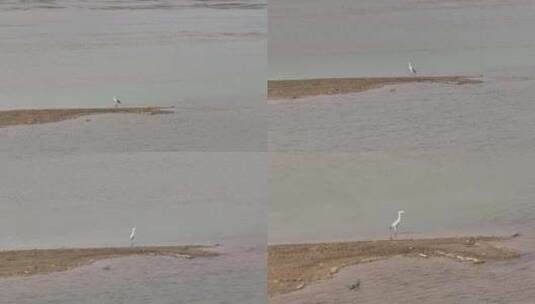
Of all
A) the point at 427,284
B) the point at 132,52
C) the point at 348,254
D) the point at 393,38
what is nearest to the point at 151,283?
the point at 348,254

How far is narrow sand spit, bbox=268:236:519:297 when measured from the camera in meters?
4.42

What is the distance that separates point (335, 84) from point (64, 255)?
73.4 inches

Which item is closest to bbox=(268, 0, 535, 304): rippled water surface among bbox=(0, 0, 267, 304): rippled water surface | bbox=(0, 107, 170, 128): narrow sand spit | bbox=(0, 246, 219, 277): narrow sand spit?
bbox=(0, 0, 267, 304): rippled water surface

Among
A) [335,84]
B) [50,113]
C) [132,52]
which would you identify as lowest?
[50,113]

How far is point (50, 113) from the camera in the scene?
5129 mm

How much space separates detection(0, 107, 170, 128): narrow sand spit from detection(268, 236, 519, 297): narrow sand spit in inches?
46.7

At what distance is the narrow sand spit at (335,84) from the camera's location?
505 centimetres

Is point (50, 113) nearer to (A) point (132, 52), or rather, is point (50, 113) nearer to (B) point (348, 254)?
(A) point (132, 52)

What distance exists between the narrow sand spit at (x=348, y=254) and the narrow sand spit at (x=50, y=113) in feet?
3.89

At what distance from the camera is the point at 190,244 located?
15.2ft

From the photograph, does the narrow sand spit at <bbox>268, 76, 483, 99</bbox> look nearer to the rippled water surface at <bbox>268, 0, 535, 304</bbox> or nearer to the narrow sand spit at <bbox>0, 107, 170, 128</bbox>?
the rippled water surface at <bbox>268, 0, 535, 304</bbox>

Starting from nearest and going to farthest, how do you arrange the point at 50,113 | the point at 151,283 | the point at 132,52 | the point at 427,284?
the point at 427,284 → the point at 151,283 → the point at 50,113 → the point at 132,52

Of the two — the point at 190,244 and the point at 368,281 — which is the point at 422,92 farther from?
the point at 190,244

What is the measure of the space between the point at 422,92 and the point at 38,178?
2274 millimetres
